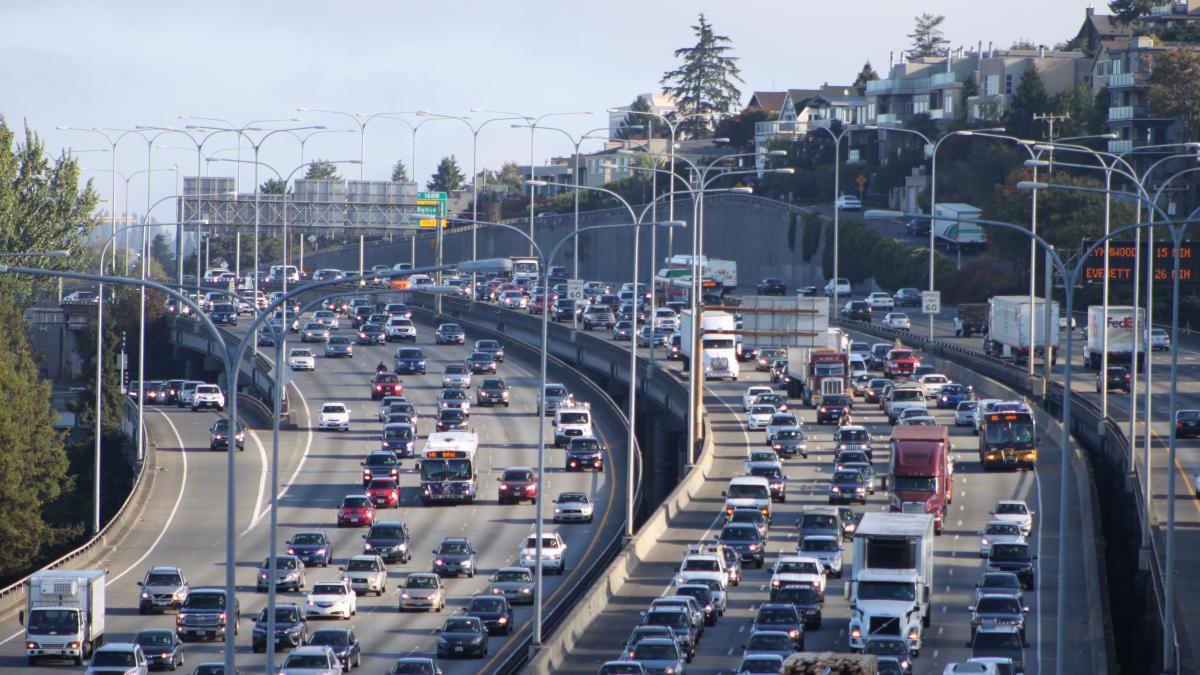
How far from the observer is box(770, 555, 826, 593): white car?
154ft

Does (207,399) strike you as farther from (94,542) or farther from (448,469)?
(94,542)

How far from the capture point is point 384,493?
6869cm

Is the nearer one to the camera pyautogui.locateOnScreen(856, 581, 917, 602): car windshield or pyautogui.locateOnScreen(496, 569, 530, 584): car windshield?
pyautogui.locateOnScreen(856, 581, 917, 602): car windshield

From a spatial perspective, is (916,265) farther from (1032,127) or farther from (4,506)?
(4,506)

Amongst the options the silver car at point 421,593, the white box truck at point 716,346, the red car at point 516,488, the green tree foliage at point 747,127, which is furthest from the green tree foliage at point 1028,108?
the silver car at point 421,593

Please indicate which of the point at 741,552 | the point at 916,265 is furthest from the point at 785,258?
the point at 741,552

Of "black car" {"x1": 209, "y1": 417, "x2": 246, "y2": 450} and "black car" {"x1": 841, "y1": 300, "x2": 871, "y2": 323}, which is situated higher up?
"black car" {"x1": 841, "y1": 300, "x2": 871, "y2": 323}

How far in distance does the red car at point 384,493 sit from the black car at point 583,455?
907 cm

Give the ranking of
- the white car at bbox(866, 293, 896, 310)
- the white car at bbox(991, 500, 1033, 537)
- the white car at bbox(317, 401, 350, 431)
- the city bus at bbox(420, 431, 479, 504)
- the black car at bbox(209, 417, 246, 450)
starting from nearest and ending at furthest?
1. the white car at bbox(991, 500, 1033, 537)
2. the city bus at bbox(420, 431, 479, 504)
3. the black car at bbox(209, 417, 246, 450)
4. the white car at bbox(317, 401, 350, 431)
5. the white car at bbox(866, 293, 896, 310)

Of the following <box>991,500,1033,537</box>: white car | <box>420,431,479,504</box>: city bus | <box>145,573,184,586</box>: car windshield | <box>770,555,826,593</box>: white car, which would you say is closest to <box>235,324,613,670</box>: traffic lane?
<box>420,431,479,504</box>: city bus

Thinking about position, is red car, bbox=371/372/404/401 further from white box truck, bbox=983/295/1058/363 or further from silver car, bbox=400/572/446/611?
silver car, bbox=400/572/446/611

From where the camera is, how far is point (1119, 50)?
14400 cm

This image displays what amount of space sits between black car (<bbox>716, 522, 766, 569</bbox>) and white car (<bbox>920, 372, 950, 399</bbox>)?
3450 centimetres

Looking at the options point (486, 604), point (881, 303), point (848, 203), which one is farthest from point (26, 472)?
point (848, 203)
